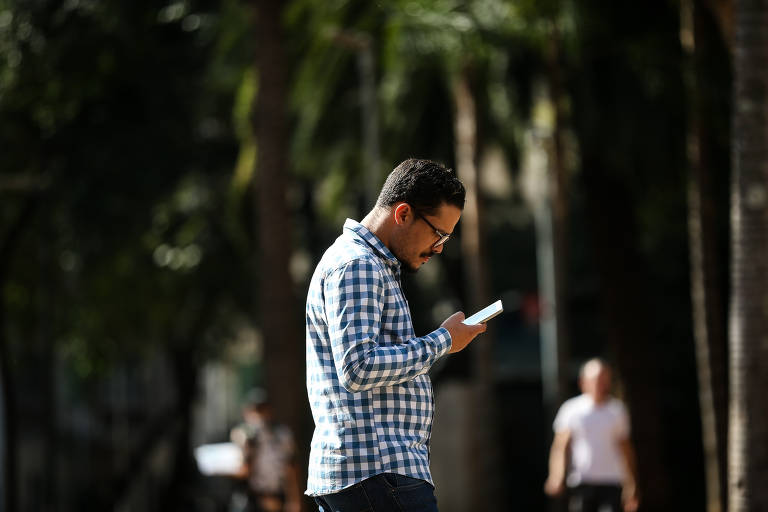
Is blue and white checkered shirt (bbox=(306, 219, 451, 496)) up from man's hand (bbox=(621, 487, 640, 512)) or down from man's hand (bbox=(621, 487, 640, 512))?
up

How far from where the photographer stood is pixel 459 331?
3.86 m

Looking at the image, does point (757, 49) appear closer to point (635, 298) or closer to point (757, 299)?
point (757, 299)

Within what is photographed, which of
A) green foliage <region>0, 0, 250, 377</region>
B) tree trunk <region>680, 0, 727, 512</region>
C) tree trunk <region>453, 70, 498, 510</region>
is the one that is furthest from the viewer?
tree trunk <region>453, 70, 498, 510</region>

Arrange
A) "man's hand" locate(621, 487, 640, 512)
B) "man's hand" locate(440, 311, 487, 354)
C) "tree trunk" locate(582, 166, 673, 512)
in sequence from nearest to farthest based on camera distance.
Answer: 1. "man's hand" locate(440, 311, 487, 354)
2. "man's hand" locate(621, 487, 640, 512)
3. "tree trunk" locate(582, 166, 673, 512)

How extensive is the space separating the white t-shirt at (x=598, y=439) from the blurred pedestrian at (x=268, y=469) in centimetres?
348

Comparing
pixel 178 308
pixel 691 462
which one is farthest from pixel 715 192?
pixel 178 308

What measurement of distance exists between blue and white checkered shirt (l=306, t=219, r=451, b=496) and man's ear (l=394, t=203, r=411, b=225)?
0.28 feet

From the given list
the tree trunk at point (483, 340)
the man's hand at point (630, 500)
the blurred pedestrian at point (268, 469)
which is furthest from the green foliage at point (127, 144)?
the man's hand at point (630, 500)

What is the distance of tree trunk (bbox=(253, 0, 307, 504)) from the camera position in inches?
611

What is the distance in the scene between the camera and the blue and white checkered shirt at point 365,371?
12.1ft

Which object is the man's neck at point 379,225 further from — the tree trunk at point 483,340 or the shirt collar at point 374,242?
the tree trunk at point 483,340

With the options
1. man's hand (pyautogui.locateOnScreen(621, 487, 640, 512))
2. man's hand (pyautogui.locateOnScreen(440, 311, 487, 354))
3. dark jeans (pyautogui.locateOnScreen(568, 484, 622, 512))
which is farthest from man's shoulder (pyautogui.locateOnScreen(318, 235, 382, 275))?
man's hand (pyautogui.locateOnScreen(621, 487, 640, 512))

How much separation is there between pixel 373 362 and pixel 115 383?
3549 centimetres

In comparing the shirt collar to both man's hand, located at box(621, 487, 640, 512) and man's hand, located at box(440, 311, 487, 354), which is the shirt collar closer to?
man's hand, located at box(440, 311, 487, 354)
